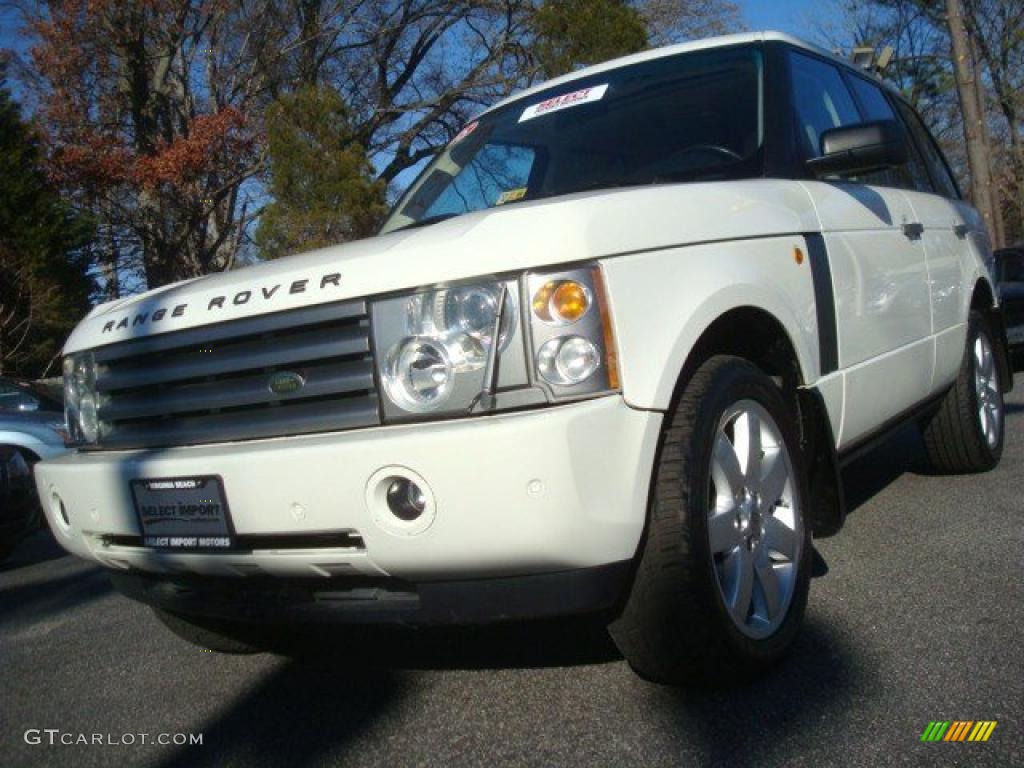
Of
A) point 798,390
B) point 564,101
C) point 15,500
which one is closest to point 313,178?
point 15,500

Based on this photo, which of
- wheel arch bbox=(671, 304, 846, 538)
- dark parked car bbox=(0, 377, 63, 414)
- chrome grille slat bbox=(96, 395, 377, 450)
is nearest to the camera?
chrome grille slat bbox=(96, 395, 377, 450)

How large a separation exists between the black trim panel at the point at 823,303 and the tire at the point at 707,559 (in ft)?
1.49

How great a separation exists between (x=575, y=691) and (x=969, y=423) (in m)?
2.89

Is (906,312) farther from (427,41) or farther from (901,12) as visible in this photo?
(901,12)

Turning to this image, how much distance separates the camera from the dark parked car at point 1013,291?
Answer: 10.3 metres

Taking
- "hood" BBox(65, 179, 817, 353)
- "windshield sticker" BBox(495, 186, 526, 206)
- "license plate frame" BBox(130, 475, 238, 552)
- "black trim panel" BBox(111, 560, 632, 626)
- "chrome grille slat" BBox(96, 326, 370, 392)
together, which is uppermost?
"windshield sticker" BBox(495, 186, 526, 206)

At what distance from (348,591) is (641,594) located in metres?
0.70

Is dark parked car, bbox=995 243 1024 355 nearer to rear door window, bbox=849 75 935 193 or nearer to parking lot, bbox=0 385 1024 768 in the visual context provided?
rear door window, bbox=849 75 935 193

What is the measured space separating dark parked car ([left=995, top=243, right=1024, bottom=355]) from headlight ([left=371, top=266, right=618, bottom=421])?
893cm

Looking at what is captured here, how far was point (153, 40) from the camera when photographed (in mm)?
17250

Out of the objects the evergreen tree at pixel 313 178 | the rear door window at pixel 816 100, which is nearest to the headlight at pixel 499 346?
the rear door window at pixel 816 100

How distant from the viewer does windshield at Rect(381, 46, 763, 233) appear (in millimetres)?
3295

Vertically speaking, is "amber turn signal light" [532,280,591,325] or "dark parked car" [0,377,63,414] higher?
"amber turn signal light" [532,280,591,325]

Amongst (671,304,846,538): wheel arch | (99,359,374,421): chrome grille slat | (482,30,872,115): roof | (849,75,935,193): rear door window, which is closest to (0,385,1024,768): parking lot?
(671,304,846,538): wheel arch
